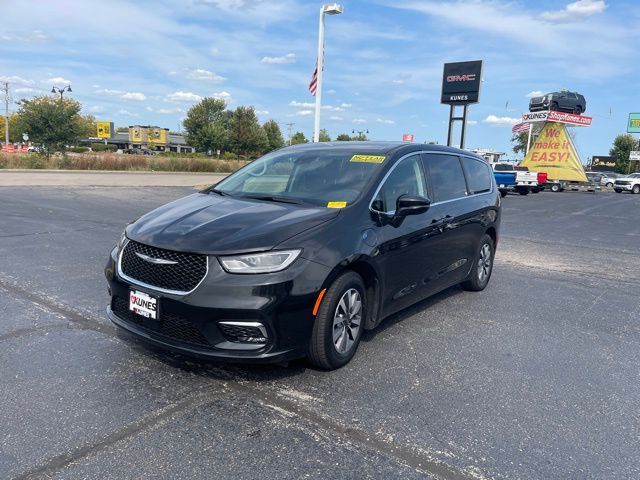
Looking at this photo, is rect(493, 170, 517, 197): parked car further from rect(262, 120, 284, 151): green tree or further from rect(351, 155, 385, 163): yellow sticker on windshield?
rect(262, 120, 284, 151): green tree

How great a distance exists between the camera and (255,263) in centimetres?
335

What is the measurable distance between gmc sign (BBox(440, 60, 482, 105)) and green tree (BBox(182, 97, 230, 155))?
39.9 m

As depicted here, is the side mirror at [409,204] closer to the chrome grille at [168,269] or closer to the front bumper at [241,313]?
the front bumper at [241,313]

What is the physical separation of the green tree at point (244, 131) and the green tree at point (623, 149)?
203 feet

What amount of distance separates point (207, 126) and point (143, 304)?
66478 millimetres

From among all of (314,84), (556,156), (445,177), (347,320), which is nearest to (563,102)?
(556,156)

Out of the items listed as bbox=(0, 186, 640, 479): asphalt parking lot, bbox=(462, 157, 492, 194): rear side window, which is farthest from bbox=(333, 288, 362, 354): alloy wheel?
bbox=(462, 157, 492, 194): rear side window

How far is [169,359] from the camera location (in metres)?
3.92

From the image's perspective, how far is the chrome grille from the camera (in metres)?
3.35

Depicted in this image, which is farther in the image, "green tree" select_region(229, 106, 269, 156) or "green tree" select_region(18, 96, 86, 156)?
"green tree" select_region(229, 106, 269, 156)

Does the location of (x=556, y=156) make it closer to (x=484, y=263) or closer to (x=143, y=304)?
(x=484, y=263)

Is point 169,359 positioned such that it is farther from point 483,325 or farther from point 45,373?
point 483,325

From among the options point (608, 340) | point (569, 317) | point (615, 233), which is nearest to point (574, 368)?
point (608, 340)

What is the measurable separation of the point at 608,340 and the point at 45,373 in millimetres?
4882
